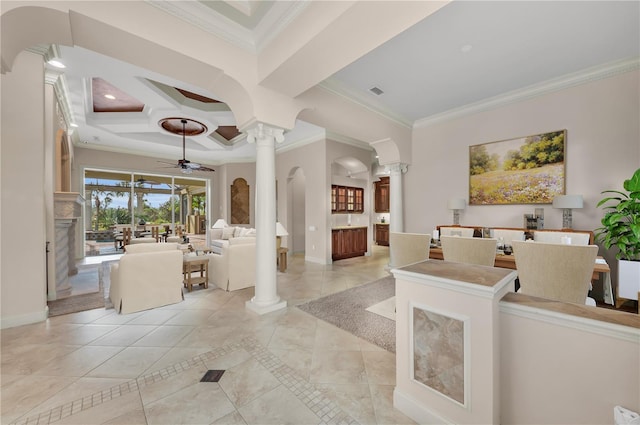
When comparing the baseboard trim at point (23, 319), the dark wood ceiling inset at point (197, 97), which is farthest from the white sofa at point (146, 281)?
the dark wood ceiling inset at point (197, 97)

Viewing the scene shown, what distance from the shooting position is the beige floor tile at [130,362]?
77.4 inches

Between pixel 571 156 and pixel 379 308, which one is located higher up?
pixel 571 156

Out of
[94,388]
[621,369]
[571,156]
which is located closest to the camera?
[621,369]

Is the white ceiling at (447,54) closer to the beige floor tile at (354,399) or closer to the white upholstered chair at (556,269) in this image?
the white upholstered chair at (556,269)

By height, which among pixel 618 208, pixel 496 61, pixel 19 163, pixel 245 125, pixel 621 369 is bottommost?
pixel 621 369

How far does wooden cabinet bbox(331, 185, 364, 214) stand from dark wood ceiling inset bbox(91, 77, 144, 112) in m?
5.01

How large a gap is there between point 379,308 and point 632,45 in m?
4.81

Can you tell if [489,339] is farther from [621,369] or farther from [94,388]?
[94,388]

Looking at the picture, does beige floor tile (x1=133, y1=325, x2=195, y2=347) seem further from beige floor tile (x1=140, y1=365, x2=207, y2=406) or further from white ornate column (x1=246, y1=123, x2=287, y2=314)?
white ornate column (x1=246, y1=123, x2=287, y2=314)

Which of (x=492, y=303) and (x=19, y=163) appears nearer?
(x=492, y=303)

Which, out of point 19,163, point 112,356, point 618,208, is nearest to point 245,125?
point 19,163

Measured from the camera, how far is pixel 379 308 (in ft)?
11.0

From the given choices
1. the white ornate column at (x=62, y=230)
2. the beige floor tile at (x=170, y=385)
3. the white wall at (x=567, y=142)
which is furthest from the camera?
the white ornate column at (x=62, y=230)

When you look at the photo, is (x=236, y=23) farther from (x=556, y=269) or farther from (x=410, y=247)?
(x=556, y=269)
